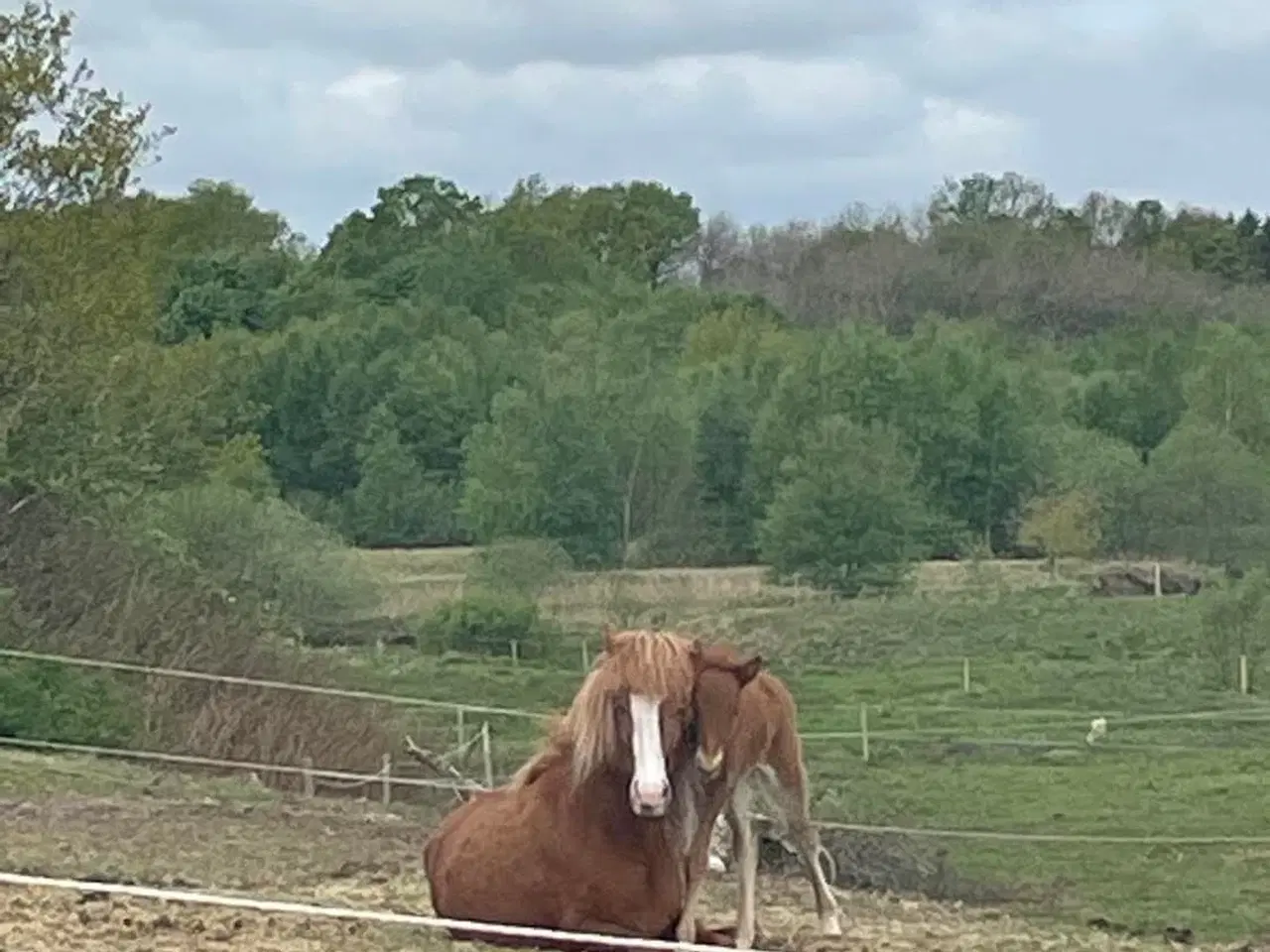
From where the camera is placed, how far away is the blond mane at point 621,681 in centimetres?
607

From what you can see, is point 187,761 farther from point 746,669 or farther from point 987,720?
point 987,720

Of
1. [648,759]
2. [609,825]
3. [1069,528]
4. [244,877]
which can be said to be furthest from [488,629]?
[648,759]

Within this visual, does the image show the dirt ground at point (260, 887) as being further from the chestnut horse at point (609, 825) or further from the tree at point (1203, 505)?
the tree at point (1203, 505)

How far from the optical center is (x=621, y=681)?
6090 mm

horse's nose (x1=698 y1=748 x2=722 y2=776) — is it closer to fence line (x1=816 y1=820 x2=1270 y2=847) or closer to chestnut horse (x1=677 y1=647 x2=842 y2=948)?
chestnut horse (x1=677 y1=647 x2=842 y2=948)

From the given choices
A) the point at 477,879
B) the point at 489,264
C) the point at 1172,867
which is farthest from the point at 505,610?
the point at 489,264

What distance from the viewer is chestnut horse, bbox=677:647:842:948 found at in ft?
20.5

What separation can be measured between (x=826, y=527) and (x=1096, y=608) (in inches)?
186

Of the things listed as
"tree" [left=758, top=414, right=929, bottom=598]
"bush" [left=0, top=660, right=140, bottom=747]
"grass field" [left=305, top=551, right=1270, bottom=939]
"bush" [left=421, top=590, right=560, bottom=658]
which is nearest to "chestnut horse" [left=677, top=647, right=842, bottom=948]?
"grass field" [left=305, top=551, right=1270, bottom=939]

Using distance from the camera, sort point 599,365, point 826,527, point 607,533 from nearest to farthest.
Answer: point 607,533, point 826,527, point 599,365

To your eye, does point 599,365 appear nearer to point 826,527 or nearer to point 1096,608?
point 826,527

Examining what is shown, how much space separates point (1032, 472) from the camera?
4772 centimetres

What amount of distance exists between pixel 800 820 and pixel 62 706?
1011 centimetres

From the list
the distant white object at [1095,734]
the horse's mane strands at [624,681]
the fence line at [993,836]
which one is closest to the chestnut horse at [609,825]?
the horse's mane strands at [624,681]
